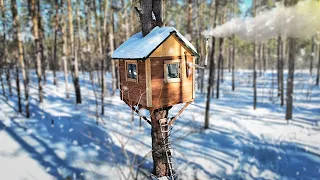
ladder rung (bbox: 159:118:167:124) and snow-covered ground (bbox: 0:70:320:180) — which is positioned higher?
ladder rung (bbox: 159:118:167:124)

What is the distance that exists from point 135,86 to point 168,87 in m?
0.84

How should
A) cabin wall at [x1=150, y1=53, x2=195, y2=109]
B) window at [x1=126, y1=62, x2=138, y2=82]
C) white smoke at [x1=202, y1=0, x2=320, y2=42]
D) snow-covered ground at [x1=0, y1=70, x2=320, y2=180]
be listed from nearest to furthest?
1. cabin wall at [x1=150, y1=53, x2=195, y2=109]
2. window at [x1=126, y1=62, x2=138, y2=82]
3. snow-covered ground at [x1=0, y1=70, x2=320, y2=180]
4. white smoke at [x1=202, y1=0, x2=320, y2=42]

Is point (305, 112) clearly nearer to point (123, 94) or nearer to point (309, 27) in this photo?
point (309, 27)

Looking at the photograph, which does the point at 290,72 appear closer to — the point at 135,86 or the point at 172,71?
the point at 172,71

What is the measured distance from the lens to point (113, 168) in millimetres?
9758

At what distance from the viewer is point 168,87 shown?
19.6 ft

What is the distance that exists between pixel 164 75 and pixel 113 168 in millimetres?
5701

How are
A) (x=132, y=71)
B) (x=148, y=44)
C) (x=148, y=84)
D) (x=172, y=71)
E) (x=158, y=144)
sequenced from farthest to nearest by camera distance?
(x=132, y=71), (x=172, y=71), (x=158, y=144), (x=148, y=84), (x=148, y=44)

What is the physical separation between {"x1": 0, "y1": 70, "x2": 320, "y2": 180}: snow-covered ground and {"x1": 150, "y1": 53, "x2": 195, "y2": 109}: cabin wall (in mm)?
2295

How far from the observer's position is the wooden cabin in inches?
209

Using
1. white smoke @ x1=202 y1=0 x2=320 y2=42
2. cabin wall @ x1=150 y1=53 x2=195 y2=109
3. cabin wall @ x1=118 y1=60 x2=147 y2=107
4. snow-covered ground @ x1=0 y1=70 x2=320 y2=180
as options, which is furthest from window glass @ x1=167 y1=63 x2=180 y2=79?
white smoke @ x1=202 y1=0 x2=320 y2=42

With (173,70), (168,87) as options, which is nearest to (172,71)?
(173,70)

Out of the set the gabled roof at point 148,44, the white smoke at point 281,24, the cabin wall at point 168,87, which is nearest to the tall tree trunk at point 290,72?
the white smoke at point 281,24

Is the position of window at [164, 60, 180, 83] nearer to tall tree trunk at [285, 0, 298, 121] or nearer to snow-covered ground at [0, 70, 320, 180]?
snow-covered ground at [0, 70, 320, 180]
